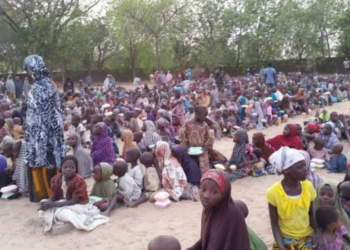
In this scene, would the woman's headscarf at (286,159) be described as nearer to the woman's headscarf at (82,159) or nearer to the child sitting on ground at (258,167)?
the child sitting on ground at (258,167)

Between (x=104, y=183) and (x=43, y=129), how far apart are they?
3.29ft

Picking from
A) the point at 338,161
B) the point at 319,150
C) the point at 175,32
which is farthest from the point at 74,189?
the point at 175,32

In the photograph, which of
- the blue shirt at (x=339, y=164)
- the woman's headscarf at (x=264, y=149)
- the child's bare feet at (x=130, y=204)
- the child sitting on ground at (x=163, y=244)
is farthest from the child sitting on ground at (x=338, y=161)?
the child sitting on ground at (x=163, y=244)

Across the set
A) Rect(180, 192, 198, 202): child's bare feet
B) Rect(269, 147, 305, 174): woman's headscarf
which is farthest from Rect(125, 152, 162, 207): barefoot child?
Rect(269, 147, 305, 174): woman's headscarf

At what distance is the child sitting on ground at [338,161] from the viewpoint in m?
5.79

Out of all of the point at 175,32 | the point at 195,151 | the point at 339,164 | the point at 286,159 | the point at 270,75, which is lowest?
the point at 339,164

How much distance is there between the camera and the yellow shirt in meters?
2.86

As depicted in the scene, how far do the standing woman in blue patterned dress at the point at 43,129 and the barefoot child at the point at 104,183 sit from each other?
53 centimetres

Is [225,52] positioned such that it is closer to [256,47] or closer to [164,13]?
[256,47]

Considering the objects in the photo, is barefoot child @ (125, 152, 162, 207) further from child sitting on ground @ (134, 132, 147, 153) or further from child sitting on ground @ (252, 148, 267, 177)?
child sitting on ground @ (252, 148, 267, 177)

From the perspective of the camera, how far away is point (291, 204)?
9.37ft

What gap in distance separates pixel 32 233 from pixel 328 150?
201 inches

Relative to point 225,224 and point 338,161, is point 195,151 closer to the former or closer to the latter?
point 338,161

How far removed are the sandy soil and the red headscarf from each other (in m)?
1.28
